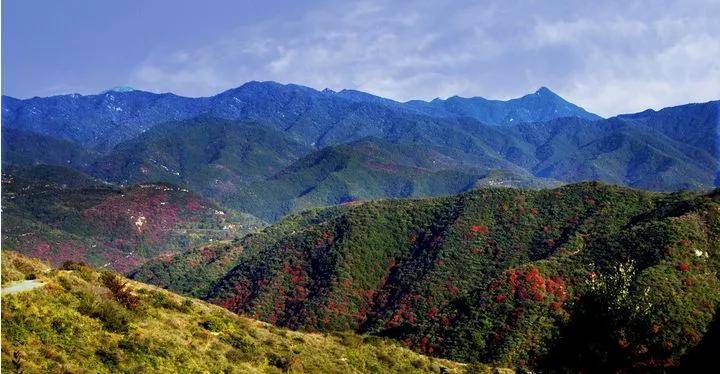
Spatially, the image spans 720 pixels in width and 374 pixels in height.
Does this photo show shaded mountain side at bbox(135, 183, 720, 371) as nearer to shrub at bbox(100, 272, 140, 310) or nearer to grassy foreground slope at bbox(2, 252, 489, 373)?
grassy foreground slope at bbox(2, 252, 489, 373)

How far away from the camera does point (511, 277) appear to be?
291ft

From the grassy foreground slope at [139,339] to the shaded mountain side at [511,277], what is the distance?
711 inches

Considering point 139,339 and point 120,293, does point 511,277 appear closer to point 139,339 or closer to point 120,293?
point 120,293

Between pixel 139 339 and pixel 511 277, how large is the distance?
2897 inches

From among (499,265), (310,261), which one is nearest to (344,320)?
(310,261)

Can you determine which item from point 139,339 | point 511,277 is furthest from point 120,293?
point 511,277

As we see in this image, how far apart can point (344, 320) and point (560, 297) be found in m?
47.7

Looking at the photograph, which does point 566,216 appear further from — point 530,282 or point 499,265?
point 530,282

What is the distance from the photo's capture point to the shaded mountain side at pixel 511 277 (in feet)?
161

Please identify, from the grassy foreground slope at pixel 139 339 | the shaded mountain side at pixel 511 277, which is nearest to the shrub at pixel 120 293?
the grassy foreground slope at pixel 139 339

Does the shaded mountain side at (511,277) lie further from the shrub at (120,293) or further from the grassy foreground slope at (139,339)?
the shrub at (120,293)

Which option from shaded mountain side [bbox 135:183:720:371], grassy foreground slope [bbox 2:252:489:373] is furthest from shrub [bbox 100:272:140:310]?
shaded mountain side [bbox 135:183:720:371]

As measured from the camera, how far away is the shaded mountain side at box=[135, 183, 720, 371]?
161 ft

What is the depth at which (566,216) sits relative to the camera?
124 meters
